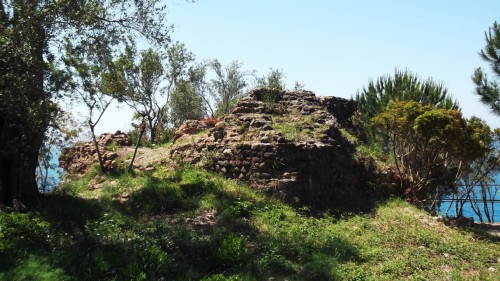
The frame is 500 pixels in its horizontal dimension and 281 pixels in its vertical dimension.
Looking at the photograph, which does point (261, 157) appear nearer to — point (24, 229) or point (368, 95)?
point (24, 229)

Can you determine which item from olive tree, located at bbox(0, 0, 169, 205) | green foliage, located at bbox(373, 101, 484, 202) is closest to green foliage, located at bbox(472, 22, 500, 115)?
green foliage, located at bbox(373, 101, 484, 202)

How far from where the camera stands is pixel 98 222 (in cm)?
820

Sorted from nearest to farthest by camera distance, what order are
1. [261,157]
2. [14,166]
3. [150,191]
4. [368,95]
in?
[14,166] < [150,191] < [261,157] < [368,95]

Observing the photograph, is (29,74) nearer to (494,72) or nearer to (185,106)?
(494,72)

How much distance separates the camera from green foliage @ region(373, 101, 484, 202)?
10398 millimetres

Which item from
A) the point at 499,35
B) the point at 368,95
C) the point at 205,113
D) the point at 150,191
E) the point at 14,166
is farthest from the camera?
the point at 205,113

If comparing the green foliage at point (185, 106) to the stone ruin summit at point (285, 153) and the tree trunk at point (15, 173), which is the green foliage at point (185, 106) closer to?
the stone ruin summit at point (285, 153)

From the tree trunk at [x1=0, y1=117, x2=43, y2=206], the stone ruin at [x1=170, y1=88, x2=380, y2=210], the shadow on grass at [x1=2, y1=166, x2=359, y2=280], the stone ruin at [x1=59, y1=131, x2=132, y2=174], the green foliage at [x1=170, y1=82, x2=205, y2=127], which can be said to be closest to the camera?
the shadow on grass at [x1=2, y1=166, x2=359, y2=280]

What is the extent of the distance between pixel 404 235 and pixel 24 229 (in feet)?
23.8

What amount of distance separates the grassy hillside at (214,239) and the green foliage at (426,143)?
1.37 m

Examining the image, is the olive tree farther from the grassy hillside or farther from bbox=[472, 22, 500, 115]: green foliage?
bbox=[472, 22, 500, 115]: green foliage

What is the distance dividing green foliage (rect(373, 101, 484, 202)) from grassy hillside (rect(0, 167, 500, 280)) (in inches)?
54.1

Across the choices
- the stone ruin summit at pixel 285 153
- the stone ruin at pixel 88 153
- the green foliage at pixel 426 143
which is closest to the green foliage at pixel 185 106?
the stone ruin at pixel 88 153

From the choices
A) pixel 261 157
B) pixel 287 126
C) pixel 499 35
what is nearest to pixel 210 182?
pixel 261 157
